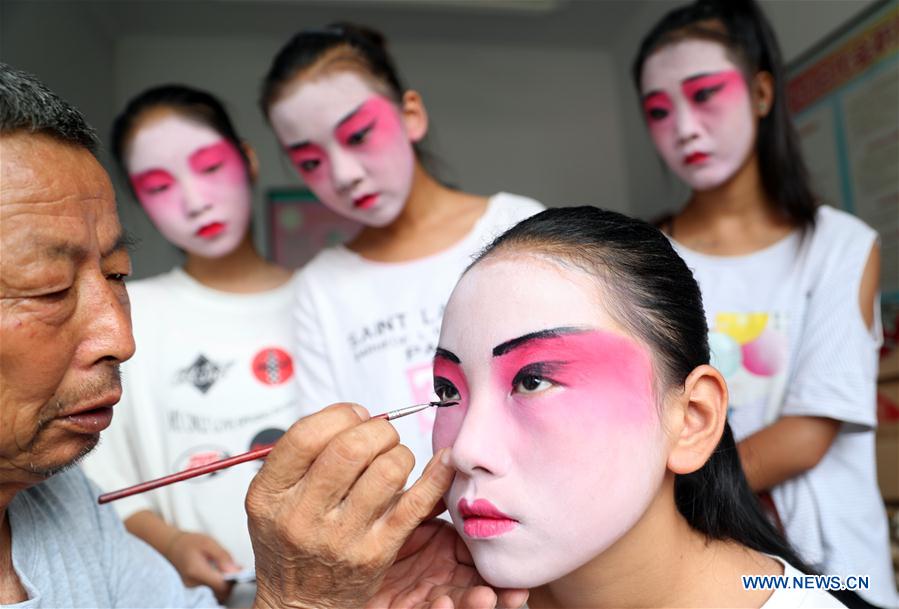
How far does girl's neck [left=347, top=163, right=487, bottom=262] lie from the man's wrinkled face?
2.48ft

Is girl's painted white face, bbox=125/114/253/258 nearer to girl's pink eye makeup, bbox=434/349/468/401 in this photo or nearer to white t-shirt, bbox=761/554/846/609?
girl's pink eye makeup, bbox=434/349/468/401

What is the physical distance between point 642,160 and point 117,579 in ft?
10.3

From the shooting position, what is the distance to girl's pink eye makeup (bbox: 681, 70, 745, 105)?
5.21ft

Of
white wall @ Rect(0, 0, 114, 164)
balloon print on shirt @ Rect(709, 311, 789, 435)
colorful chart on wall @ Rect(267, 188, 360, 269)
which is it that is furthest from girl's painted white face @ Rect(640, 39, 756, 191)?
colorful chart on wall @ Rect(267, 188, 360, 269)

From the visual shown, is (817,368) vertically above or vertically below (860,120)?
below

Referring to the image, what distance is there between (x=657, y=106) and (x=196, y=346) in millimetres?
1103

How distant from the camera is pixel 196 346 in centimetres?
163

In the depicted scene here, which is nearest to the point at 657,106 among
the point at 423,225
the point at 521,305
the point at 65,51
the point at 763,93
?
the point at 763,93

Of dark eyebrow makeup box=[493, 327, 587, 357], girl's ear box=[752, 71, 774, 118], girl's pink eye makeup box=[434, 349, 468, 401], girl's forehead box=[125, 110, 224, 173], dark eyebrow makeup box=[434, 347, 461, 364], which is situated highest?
girl's forehead box=[125, 110, 224, 173]

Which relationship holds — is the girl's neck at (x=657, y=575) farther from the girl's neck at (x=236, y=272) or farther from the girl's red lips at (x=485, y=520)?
the girl's neck at (x=236, y=272)

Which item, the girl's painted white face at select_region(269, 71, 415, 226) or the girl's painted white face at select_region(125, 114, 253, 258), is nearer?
the girl's painted white face at select_region(269, 71, 415, 226)

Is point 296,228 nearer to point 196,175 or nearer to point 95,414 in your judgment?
point 196,175

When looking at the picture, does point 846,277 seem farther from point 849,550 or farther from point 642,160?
point 642,160

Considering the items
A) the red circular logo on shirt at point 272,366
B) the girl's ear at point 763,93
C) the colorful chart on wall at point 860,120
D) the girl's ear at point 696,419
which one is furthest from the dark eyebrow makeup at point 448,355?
the colorful chart on wall at point 860,120
